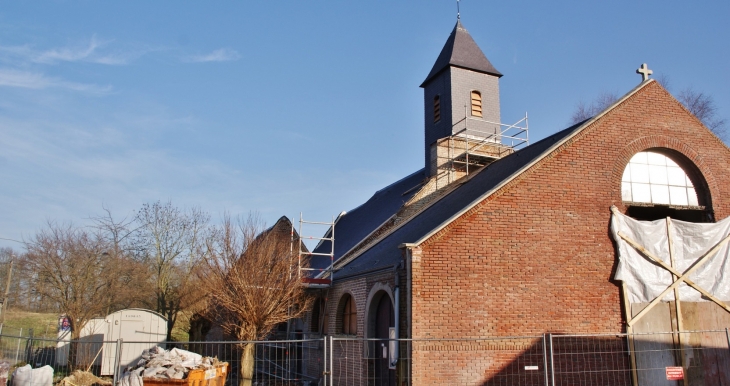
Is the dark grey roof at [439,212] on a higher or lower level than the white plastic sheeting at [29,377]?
higher

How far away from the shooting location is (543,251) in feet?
44.5

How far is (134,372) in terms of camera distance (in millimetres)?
11609

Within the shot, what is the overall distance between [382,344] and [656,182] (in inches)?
335

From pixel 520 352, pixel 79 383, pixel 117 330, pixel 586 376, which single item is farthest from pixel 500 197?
pixel 117 330

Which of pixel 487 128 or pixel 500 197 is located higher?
pixel 487 128

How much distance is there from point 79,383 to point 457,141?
1597cm

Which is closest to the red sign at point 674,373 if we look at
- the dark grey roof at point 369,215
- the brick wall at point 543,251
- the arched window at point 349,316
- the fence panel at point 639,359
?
the fence panel at point 639,359

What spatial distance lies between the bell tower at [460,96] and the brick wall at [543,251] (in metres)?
9.14

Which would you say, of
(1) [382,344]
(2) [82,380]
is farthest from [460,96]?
(2) [82,380]

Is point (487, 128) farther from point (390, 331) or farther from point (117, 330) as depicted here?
point (117, 330)

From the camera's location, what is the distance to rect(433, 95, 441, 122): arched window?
83.1ft

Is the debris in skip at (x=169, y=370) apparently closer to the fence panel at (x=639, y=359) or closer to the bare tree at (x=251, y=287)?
the bare tree at (x=251, y=287)

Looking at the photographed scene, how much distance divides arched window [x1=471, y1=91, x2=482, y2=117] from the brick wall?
32.2 feet

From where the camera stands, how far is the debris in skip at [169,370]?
38.7ft
